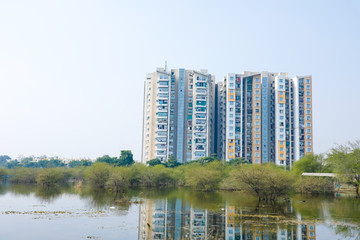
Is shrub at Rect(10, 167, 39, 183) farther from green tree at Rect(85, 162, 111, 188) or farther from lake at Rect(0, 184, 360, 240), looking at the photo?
lake at Rect(0, 184, 360, 240)

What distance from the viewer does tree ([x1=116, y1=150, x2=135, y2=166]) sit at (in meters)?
92.7

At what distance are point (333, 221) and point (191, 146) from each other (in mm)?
70554

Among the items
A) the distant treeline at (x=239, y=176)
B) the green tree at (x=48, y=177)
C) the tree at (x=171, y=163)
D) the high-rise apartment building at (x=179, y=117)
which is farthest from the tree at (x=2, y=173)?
the tree at (x=171, y=163)

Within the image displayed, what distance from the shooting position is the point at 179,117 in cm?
9844

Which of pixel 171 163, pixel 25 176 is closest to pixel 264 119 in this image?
pixel 171 163

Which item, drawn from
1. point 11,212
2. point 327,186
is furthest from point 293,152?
point 11,212

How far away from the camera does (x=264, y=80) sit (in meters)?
103

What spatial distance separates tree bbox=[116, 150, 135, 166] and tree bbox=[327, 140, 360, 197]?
174ft

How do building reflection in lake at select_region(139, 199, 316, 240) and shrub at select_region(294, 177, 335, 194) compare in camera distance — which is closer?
building reflection in lake at select_region(139, 199, 316, 240)

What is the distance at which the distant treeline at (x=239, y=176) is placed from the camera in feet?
137

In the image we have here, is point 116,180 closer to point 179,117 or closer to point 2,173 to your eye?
point 2,173

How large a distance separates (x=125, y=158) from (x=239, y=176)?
55.9 m

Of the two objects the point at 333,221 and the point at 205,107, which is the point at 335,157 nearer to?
the point at 333,221

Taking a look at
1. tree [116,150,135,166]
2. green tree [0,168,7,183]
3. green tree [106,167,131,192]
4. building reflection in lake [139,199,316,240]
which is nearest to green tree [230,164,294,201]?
building reflection in lake [139,199,316,240]
